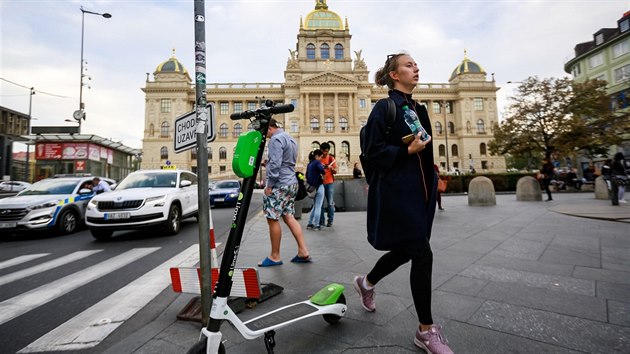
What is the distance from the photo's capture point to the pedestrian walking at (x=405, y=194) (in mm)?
1837

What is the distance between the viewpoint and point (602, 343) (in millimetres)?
1867

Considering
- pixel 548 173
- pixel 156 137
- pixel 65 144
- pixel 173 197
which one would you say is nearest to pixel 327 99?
pixel 156 137

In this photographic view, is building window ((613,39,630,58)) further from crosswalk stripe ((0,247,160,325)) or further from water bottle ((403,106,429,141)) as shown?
crosswalk stripe ((0,247,160,325))

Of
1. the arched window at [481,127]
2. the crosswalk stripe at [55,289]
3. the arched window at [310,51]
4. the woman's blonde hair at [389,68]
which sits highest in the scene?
the arched window at [310,51]

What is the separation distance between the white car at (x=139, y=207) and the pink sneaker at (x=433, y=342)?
5.47 meters

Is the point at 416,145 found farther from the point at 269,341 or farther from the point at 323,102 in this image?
the point at 323,102

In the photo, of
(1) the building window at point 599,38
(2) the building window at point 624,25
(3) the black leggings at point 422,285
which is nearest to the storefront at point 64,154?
(3) the black leggings at point 422,285

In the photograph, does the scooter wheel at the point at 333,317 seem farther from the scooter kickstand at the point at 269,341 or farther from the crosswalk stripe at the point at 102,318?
the crosswalk stripe at the point at 102,318

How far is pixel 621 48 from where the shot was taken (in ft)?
117

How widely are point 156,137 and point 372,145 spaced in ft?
215

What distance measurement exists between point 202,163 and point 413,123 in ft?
5.10

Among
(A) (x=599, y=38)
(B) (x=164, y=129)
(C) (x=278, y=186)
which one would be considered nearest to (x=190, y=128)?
(C) (x=278, y=186)

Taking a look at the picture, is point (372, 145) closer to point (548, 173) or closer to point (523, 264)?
point (523, 264)

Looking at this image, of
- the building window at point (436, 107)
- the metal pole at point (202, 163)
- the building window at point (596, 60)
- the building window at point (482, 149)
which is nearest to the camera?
the metal pole at point (202, 163)
